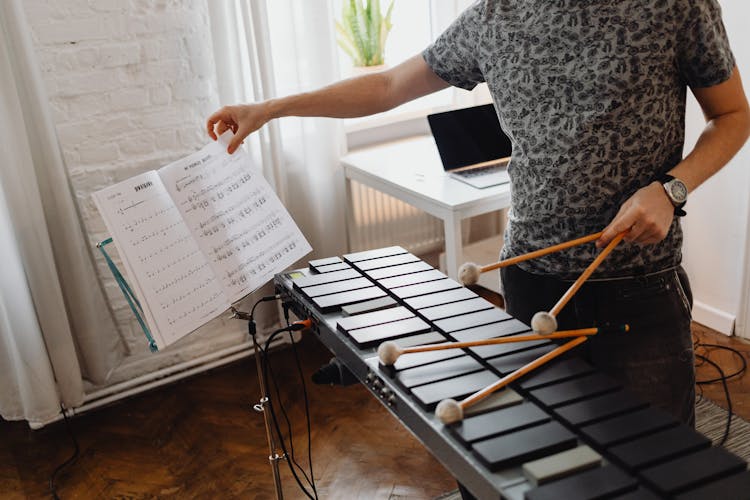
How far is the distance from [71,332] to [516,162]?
1730 millimetres

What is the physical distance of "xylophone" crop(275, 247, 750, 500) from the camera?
39.6 inches

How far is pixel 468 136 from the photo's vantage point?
282 centimetres

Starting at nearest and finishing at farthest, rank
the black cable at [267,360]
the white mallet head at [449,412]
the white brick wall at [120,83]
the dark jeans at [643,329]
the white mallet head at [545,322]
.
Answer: the white mallet head at [449,412]
the white mallet head at [545,322]
the dark jeans at [643,329]
the black cable at [267,360]
the white brick wall at [120,83]

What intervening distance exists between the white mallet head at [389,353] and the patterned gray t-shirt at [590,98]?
1.38 feet

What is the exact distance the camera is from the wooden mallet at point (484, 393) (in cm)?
114

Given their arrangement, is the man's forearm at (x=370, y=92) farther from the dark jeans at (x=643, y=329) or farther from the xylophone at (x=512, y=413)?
the dark jeans at (x=643, y=329)

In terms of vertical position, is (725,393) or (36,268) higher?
(36,268)

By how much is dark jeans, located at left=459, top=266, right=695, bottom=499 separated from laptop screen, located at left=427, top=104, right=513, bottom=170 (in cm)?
130

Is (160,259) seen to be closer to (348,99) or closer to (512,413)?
(348,99)

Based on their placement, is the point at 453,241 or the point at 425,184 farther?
the point at 425,184

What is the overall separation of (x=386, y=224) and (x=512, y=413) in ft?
→ 7.31

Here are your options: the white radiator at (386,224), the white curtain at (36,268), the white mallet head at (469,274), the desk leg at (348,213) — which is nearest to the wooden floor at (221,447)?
the white curtain at (36,268)

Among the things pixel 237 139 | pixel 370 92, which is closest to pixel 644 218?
pixel 370 92

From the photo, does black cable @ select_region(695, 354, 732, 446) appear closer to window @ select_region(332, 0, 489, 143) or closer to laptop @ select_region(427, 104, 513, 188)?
laptop @ select_region(427, 104, 513, 188)
